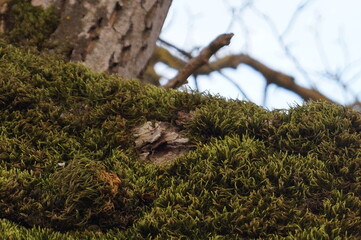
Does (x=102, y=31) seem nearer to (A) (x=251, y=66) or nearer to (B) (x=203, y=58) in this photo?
(B) (x=203, y=58)

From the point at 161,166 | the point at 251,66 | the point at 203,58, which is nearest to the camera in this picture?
the point at 161,166

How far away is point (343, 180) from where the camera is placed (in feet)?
7.00

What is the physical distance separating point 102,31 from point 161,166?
1.50m

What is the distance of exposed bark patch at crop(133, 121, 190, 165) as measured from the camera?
2.40 m

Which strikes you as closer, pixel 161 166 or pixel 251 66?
pixel 161 166

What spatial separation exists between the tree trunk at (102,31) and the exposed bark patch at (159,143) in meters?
1.07

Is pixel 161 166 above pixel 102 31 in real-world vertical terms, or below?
below

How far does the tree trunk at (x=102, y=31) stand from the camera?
340cm

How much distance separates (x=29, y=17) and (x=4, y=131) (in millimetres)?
1328

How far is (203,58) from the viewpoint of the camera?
4188 mm

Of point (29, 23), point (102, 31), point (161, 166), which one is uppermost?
point (102, 31)

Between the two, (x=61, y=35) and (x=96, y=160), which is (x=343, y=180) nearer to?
(x=96, y=160)

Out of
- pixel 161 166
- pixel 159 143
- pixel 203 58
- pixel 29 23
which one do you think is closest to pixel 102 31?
pixel 29 23

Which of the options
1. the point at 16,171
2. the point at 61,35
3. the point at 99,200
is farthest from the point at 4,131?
the point at 61,35
